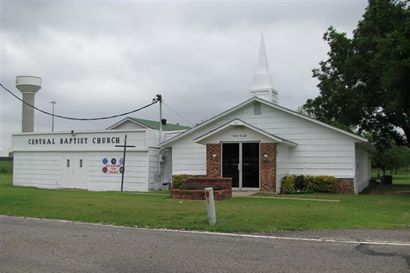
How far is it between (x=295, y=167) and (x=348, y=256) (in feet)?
54.6

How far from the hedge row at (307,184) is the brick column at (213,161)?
3112mm

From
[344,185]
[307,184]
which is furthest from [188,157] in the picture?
[344,185]

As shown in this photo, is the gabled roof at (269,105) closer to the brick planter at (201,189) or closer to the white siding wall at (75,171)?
the white siding wall at (75,171)

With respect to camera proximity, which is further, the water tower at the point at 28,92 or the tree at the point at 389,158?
the tree at the point at 389,158

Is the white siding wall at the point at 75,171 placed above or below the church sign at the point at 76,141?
below

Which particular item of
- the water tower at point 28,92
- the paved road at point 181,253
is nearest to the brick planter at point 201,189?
the paved road at point 181,253

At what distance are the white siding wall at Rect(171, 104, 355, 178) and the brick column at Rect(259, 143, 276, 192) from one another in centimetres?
74

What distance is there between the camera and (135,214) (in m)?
14.0

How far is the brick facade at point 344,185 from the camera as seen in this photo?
23728mm

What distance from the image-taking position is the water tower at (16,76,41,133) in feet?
130

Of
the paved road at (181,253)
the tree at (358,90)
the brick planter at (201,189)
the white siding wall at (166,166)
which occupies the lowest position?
the paved road at (181,253)

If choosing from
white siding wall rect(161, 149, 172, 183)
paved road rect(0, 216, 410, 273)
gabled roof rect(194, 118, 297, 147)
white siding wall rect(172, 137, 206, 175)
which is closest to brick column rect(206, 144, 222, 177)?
gabled roof rect(194, 118, 297, 147)

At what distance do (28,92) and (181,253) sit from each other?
34.8 m

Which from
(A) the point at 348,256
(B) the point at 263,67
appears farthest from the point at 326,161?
(A) the point at 348,256
